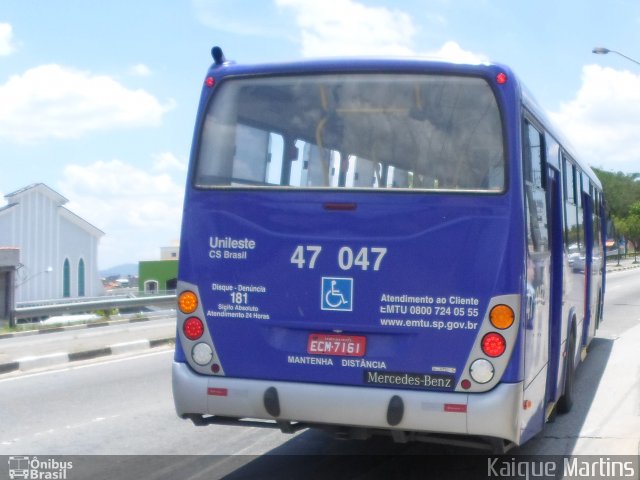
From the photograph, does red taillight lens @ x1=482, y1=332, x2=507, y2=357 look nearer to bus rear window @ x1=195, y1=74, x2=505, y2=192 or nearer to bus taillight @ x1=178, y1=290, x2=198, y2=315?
bus rear window @ x1=195, y1=74, x2=505, y2=192

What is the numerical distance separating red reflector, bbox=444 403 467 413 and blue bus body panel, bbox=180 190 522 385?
0.71 feet

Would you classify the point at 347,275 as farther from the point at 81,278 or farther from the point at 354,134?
the point at 81,278

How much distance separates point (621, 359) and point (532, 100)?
853 cm

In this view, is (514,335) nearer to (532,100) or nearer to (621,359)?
(532,100)

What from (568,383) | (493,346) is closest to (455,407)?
(493,346)

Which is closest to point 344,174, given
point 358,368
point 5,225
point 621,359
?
point 358,368

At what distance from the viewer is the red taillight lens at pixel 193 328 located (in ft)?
22.5

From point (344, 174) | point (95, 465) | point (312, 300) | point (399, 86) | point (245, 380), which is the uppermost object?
point (399, 86)

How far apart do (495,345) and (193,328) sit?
2.22m

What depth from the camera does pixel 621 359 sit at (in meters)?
14.8

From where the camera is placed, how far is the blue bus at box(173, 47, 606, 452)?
20.5ft

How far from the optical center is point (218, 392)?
6.69 m

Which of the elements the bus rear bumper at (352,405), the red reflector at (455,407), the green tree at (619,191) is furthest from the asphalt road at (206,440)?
the green tree at (619,191)

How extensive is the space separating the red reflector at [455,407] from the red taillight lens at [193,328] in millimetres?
1898
